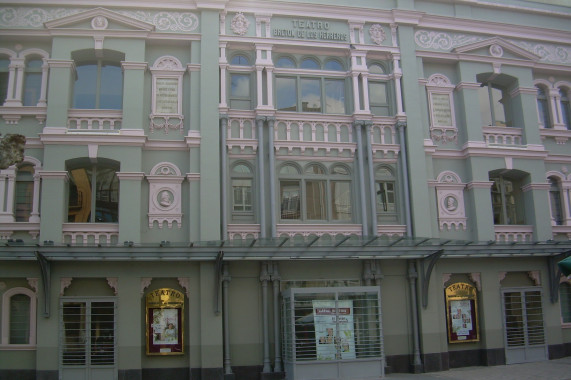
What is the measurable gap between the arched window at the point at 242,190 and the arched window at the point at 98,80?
487cm

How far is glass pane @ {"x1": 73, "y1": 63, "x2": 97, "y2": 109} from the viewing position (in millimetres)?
21719

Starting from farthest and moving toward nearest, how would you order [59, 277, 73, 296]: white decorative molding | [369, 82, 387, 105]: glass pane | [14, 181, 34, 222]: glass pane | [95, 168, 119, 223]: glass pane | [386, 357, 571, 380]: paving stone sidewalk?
[369, 82, 387, 105]: glass pane, [95, 168, 119, 223]: glass pane, [14, 181, 34, 222]: glass pane, [59, 277, 73, 296]: white decorative molding, [386, 357, 571, 380]: paving stone sidewalk

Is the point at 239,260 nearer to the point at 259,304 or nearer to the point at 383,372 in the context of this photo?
the point at 259,304

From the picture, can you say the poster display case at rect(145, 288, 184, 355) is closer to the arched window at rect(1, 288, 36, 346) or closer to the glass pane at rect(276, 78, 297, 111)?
the arched window at rect(1, 288, 36, 346)

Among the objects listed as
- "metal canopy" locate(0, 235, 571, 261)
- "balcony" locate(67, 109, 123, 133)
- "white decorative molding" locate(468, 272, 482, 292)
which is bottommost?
"white decorative molding" locate(468, 272, 482, 292)

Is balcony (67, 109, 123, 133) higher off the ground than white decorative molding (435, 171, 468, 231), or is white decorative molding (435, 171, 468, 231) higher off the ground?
balcony (67, 109, 123, 133)

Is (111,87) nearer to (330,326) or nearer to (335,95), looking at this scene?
(335,95)

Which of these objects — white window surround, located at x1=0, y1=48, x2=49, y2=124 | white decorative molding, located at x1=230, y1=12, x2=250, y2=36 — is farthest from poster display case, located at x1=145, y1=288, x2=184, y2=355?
white decorative molding, located at x1=230, y1=12, x2=250, y2=36

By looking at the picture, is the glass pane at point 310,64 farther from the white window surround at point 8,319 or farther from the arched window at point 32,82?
the white window surround at point 8,319

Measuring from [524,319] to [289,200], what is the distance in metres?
10.0

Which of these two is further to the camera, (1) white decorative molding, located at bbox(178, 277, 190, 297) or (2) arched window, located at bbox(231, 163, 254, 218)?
(2) arched window, located at bbox(231, 163, 254, 218)

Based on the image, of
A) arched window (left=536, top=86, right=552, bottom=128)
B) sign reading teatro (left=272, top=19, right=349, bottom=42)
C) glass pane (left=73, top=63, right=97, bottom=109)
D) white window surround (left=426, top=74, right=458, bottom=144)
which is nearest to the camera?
glass pane (left=73, top=63, right=97, bottom=109)

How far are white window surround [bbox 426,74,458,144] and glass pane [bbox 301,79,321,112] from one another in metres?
4.50

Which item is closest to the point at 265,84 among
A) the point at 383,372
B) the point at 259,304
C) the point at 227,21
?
the point at 227,21
